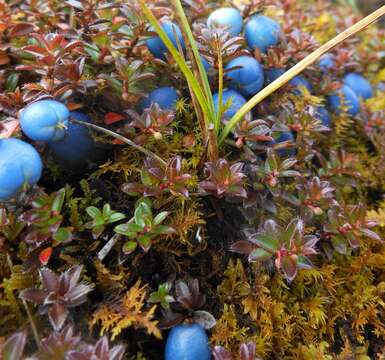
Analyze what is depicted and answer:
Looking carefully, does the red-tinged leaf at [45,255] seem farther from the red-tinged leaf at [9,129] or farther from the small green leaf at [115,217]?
the red-tinged leaf at [9,129]

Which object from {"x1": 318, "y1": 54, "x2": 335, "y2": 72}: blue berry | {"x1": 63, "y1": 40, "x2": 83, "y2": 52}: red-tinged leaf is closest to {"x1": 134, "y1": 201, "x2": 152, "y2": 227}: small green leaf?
{"x1": 63, "y1": 40, "x2": 83, "y2": 52}: red-tinged leaf

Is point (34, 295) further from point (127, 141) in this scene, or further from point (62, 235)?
point (127, 141)

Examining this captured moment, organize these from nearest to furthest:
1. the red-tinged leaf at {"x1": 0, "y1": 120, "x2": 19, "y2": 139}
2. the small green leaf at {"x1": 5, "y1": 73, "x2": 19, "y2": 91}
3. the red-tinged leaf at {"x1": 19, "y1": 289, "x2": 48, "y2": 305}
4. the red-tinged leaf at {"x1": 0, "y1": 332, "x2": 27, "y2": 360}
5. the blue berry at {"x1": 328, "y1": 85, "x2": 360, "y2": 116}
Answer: the red-tinged leaf at {"x1": 0, "y1": 332, "x2": 27, "y2": 360} < the red-tinged leaf at {"x1": 19, "y1": 289, "x2": 48, "y2": 305} < the red-tinged leaf at {"x1": 0, "y1": 120, "x2": 19, "y2": 139} < the small green leaf at {"x1": 5, "y1": 73, "x2": 19, "y2": 91} < the blue berry at {"x1": 328, "y1": 85, "x2": 360, "y2": 116}

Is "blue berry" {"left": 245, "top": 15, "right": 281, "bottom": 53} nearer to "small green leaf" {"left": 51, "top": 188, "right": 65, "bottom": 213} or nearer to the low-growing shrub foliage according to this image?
the low-growing shrub foliage

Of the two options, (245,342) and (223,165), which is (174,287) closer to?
(245,342)

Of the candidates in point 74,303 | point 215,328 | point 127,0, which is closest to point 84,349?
point 74,303
